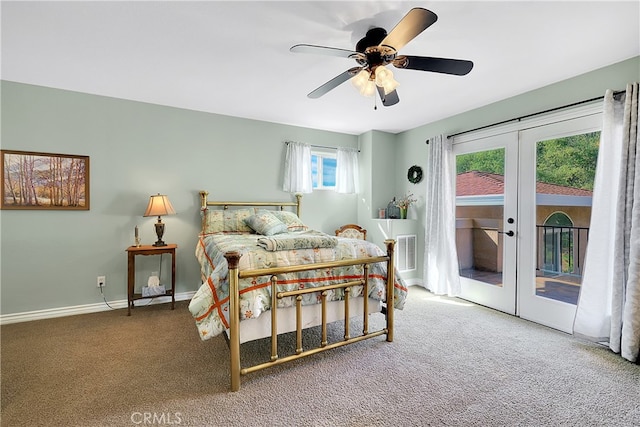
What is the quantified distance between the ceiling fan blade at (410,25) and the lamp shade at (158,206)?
2.90 m

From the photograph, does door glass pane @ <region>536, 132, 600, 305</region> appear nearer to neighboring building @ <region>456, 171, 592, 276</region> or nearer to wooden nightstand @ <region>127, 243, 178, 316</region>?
neighboring building @ <region>456, 171, 592, 276</region>

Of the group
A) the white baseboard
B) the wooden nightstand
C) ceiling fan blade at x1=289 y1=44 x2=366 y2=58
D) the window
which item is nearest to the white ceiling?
ceiling fan blade at x1=289 y1=44 x2=366 y2=58

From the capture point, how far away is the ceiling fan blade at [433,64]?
194 centimetres

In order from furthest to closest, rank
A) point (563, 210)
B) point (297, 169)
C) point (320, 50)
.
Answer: point (297, 169) < point (563, 210) < point (320, 50)

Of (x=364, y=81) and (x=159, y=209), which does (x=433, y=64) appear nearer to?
(x=364, y=81)

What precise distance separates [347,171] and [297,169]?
3.08ft

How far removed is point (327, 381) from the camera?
2.01 metres

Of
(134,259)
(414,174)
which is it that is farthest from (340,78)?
(134,259)

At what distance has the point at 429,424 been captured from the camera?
1615 mm

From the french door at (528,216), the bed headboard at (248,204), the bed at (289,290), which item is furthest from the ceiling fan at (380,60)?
the bed headboard at (248,204)

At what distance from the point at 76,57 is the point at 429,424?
3.87 m

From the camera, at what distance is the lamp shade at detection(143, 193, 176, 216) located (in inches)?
132

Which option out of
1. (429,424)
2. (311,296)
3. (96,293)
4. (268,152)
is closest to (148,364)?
(311,296)

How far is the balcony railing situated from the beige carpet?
66 centimetres
